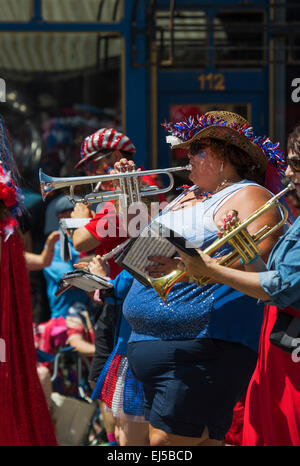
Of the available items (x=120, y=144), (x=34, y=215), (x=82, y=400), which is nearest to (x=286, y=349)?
(x=120, y=144)

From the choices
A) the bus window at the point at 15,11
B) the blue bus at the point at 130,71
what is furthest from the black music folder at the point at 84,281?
the bus window at the point at 15,11

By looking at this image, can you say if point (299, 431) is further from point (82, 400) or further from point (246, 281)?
point (82, 400)

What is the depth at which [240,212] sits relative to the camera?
2877 mm

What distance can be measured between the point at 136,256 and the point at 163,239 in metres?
0.13

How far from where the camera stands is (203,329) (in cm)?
290

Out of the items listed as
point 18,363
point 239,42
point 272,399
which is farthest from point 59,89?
point 272,399

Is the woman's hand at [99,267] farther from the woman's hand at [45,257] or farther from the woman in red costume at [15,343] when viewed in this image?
the woman's hand at [45,257]

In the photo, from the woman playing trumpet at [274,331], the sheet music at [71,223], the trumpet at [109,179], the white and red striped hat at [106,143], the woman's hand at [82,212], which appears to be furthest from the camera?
the woman's hand at [82,212]

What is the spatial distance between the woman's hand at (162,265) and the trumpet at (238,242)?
18mm

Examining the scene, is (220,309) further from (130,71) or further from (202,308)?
(130,71)

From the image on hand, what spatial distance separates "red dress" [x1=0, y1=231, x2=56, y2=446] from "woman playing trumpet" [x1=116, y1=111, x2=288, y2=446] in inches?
34.9

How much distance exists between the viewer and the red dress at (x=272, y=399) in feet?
9.20

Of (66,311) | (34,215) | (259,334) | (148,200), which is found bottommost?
(66,311)

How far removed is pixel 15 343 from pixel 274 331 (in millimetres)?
1630
